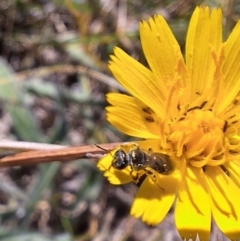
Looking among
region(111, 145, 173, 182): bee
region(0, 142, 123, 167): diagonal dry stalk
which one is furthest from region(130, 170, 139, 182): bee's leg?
region(0, 142, 123, 167): diagonal dry stalk

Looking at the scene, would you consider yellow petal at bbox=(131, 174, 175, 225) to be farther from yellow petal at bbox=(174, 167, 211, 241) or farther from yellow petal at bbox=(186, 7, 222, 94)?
yellow petal at bbox=(186, 7, 222, 94)

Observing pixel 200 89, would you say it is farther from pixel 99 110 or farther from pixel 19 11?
pixel 19 11

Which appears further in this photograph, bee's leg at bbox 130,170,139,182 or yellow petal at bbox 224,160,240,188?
yellow petal at bbox 224,160,240,188

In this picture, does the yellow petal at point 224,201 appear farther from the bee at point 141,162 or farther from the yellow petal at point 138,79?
the yellow petal at point 138,79

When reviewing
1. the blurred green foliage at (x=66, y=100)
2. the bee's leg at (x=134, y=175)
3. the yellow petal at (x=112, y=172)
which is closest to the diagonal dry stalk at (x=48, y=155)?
the yellow petal at (x=112, y=172)

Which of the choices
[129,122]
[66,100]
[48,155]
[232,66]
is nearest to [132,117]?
[129,122]

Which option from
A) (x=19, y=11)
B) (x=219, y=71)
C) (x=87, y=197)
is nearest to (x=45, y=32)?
(x=19, y=11)
